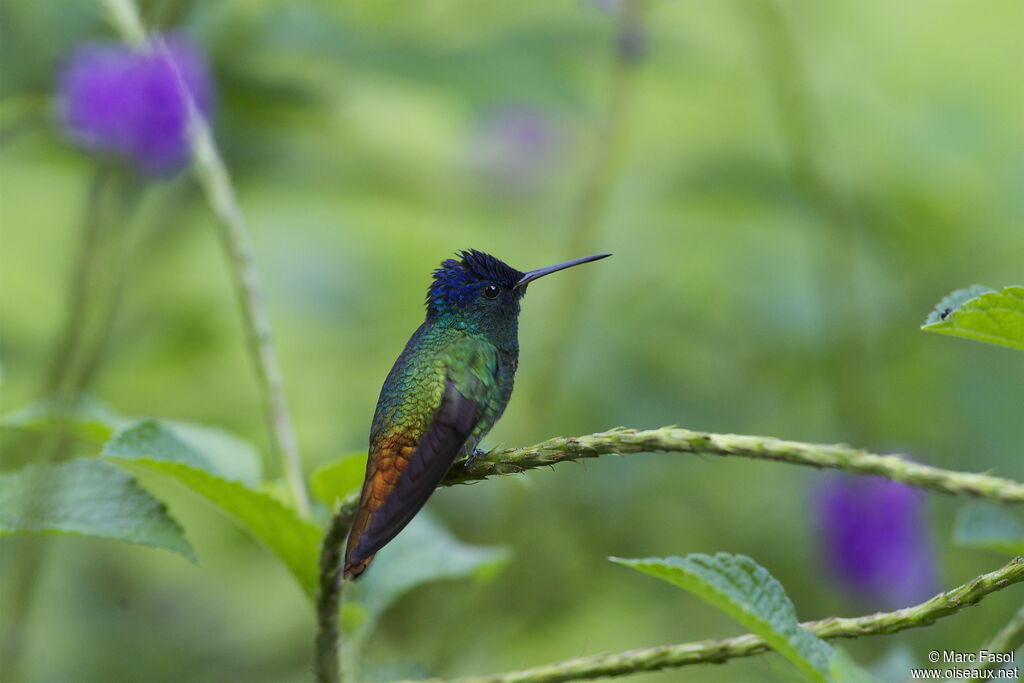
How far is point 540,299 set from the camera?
135 inches

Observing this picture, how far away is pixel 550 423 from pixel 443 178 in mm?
923

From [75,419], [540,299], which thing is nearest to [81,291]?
[75,419]

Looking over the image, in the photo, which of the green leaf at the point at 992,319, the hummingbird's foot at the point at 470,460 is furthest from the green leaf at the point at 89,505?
the green leaf at the point at 992,319

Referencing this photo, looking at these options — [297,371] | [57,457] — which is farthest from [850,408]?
[57,457]

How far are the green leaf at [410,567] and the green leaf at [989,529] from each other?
0.52 meters

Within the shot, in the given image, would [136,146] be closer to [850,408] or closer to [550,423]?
[550,423]

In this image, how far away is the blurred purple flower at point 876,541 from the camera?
236cm

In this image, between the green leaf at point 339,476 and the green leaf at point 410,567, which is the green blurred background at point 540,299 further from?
the green leaf at point 339,476

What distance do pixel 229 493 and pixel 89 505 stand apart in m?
0.14

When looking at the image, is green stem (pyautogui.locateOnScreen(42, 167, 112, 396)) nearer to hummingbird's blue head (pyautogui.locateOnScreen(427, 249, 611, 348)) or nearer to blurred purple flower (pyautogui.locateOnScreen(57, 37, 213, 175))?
hummingbird's blue head (pyautogui.locateOnScreen(427, 249, 611, 348))

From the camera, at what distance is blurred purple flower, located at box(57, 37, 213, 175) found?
186 cm

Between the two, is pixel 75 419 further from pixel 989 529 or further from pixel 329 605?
pixel 989 529

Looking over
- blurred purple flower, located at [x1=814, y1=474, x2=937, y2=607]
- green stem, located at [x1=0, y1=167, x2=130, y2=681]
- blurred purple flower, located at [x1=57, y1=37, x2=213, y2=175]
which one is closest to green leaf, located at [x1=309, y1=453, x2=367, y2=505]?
green stem, located at [x1=0, y1=167, x2=130, y2=681]

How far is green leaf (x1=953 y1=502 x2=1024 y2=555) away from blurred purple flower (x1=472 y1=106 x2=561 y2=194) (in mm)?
2725
